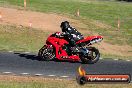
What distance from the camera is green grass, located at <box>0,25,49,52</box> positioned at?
27.9m

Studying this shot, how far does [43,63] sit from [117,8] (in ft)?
153

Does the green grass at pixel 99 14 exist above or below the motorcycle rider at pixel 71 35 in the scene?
below

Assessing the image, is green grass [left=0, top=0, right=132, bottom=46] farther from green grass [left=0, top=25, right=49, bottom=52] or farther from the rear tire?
the rear tire

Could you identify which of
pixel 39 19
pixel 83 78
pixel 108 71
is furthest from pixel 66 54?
pixel 39 19

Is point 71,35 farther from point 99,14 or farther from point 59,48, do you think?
point 99,14

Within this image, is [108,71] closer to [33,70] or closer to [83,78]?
[33,70]

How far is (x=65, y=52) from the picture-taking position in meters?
23.1

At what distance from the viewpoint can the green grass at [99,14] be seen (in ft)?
135

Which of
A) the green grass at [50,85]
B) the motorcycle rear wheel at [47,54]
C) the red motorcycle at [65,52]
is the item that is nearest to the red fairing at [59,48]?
the red motorcycle at [65,52]

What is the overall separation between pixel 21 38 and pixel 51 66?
1064 cm

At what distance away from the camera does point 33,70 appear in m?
20.6

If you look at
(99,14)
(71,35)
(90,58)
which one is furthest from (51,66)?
(99,14)

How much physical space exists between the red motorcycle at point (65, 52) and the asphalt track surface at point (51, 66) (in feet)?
1.09

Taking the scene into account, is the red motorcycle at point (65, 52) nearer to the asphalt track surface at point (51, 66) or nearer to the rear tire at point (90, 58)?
the rear tire at point (90, 58)
